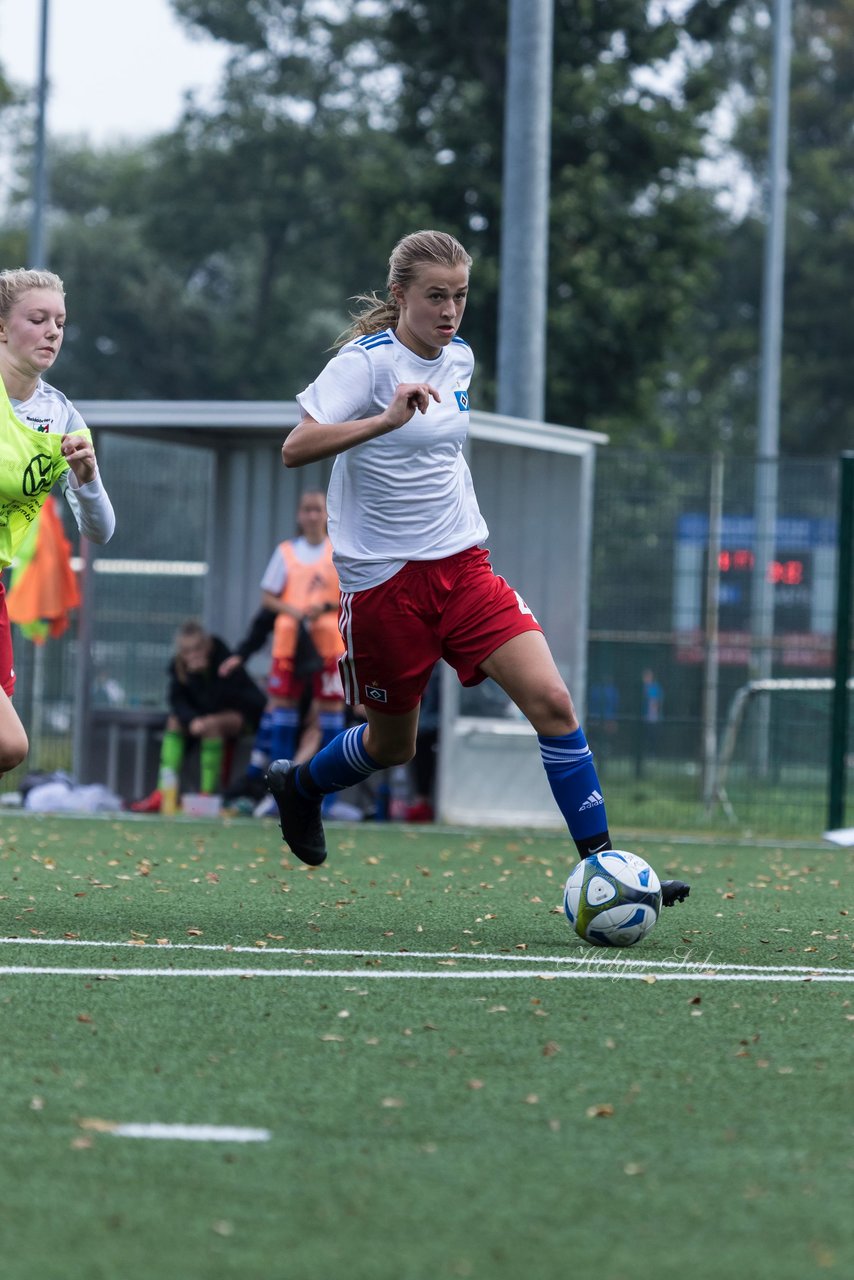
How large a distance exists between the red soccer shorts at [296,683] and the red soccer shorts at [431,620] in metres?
6.62

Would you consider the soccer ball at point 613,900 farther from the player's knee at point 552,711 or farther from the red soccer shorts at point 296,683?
the red soccer shorts at point 296,683

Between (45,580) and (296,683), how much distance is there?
2236 millimetres

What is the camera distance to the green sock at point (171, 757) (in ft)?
45.2

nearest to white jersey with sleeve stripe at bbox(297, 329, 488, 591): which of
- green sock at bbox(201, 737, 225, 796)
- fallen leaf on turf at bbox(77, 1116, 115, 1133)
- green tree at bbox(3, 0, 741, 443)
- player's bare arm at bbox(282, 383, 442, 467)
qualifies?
player's bare arm at bbox(282, 383, 442, 467)

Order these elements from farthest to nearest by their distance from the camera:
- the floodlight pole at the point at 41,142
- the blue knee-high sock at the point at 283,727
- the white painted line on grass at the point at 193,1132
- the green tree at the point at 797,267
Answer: the green tree at the point at 797,267
the floodlight pole at the point at 41,142
the blue knee-high sock at the point at 283,727
the white painted line on grass at the point at 193,1132

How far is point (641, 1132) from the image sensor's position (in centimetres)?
370

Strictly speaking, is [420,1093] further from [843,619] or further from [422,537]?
[843,619]

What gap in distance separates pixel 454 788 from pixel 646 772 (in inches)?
54.2

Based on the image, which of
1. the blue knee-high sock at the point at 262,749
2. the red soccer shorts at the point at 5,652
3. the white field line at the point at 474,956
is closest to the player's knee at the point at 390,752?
the white field line at the point at 474,956

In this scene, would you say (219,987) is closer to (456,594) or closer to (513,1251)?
(456,594)

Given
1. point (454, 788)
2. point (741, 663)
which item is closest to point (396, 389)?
point (454, 788)

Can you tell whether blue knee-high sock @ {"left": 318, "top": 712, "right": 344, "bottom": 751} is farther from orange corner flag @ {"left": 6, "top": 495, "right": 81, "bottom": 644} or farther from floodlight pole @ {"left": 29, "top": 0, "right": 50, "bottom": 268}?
floodlight pole @ {"left": 29, "top": 0, "right": 50, "bottom": 268}

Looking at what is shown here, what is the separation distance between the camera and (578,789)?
6355 mm

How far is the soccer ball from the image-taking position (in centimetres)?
603
